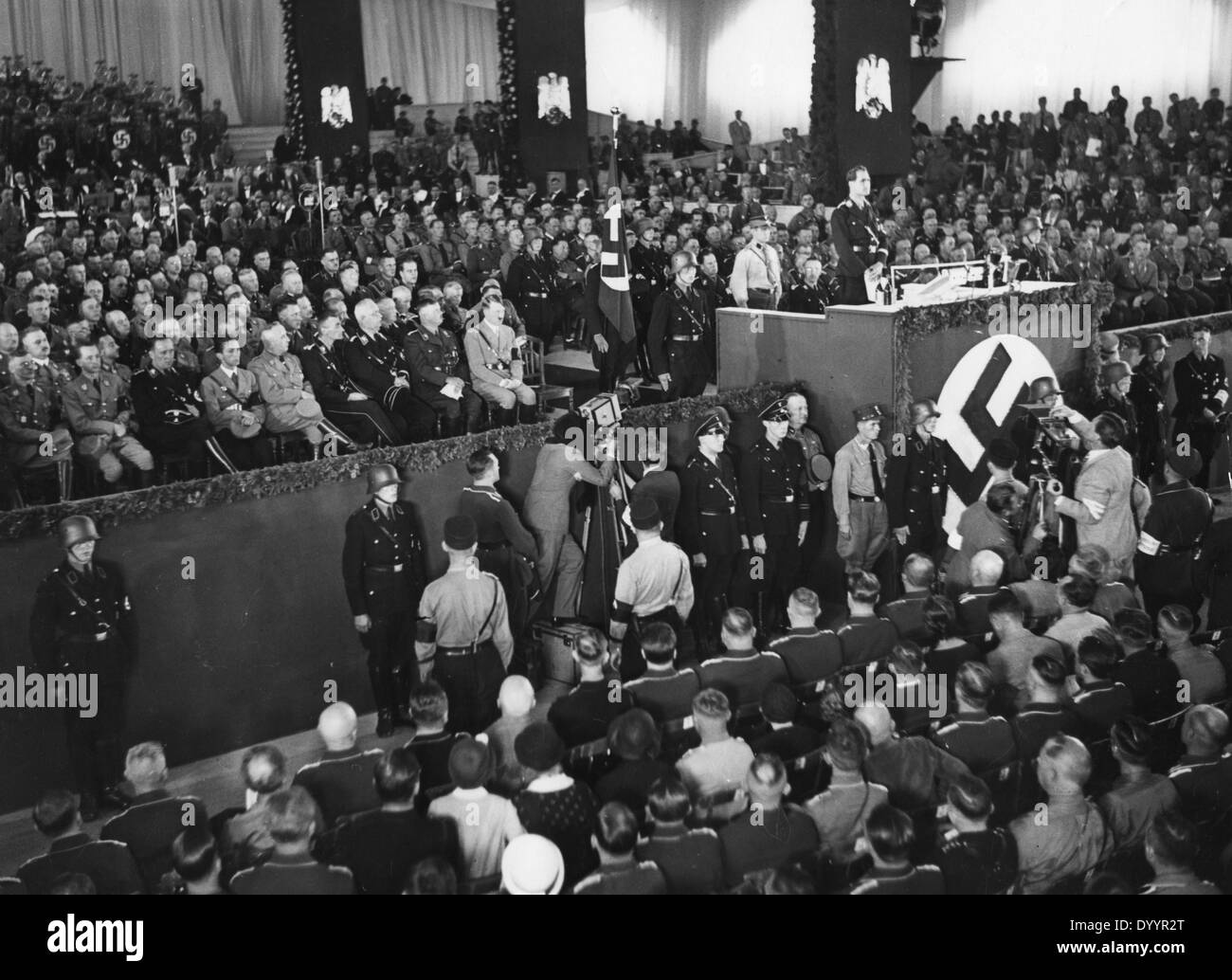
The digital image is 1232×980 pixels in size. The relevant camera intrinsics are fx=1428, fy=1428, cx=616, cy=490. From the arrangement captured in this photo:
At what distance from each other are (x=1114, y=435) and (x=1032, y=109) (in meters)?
24.8

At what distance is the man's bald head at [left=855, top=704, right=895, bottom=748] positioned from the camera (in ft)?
18.3

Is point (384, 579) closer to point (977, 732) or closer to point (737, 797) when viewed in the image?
point (737, 797)

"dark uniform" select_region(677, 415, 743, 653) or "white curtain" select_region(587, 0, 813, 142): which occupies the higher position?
"white curtain" select_region(587, 0, 813, 142)

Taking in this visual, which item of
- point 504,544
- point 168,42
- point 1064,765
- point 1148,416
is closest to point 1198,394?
point 1148,416

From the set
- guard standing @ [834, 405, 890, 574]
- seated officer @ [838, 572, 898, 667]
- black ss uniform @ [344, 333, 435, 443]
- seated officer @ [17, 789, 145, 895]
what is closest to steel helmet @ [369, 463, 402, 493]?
black ss uniform @ [344, 333, 435, 443]

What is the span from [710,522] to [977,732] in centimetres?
340

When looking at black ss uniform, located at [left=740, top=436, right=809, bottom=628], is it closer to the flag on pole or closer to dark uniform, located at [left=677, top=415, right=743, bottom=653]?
dark uniform, located at [left=677, top=415, right=743, bottom=653]

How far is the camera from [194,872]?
4.70 m

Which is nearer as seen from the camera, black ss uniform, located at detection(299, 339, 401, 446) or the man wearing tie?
black ss uniform, located at detection(299, 339, 401, 446)

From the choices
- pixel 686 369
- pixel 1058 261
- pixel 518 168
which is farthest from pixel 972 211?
pixel 686 369

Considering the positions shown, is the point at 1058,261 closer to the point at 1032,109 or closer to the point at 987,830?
the point at 987,830

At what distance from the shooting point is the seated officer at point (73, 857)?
194 inches

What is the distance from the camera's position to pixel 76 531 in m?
6.86

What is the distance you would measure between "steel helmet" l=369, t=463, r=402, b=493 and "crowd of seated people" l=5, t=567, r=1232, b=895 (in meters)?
2.18
